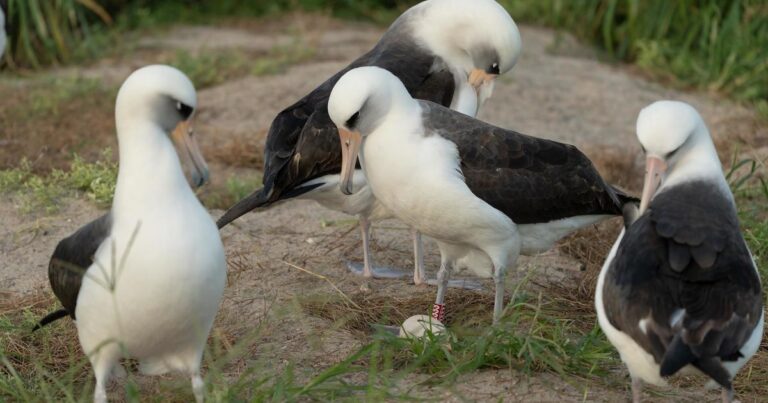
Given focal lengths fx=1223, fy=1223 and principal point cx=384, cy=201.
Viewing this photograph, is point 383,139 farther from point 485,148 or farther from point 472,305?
point 472,305

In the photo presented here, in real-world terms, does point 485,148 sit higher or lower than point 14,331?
higher

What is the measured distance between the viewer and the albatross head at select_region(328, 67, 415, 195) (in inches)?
206

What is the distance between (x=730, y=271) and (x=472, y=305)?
75.3 inches

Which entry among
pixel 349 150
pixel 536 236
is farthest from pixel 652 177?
pixel 349 150

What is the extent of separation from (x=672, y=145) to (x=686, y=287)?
0.70 m

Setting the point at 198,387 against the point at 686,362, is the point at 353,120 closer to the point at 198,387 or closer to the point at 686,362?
the point at 198,387

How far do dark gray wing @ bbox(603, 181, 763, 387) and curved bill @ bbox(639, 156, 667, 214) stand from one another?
0.18m

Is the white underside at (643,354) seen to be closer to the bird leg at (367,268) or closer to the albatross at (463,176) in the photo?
the albatross at (463,176)

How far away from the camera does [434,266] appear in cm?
688

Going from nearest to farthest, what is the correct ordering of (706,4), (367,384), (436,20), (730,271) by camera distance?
1. (730,271)
2. (367,384)
3. (436,20)
4. (706,4)

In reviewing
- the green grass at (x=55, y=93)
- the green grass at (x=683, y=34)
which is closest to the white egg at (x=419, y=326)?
the green grass at (x=55, y=93)

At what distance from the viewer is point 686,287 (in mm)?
4293

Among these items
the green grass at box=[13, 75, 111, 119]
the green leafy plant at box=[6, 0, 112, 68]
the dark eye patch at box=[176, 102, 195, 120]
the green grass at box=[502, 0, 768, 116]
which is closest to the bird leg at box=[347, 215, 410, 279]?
the dark eye patch at box=[176, 102, 195, 120]

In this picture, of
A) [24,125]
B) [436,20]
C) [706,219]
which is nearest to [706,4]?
[436,20]
